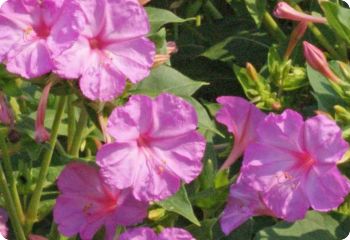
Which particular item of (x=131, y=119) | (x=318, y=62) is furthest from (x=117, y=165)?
(x=318, y=62)

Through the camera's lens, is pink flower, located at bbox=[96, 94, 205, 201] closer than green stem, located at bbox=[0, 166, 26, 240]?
Yes

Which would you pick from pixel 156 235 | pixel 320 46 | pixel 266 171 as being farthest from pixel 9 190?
pixel 320 46

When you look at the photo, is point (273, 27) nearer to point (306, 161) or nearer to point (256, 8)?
point (256, 8)

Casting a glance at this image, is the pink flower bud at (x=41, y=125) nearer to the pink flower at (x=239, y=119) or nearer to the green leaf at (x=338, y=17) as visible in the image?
the pink flower at (x=239, y=119)

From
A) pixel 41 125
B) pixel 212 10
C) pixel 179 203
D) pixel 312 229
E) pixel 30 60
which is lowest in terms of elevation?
pixel 212 10

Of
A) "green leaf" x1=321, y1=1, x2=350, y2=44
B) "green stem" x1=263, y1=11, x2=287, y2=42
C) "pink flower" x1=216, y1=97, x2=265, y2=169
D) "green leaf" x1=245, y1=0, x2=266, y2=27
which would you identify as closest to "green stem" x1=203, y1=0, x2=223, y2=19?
"green stem" x1=263, y1=11, x2=287, y2=42

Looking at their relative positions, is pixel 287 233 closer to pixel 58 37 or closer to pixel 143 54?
pixel 143 54

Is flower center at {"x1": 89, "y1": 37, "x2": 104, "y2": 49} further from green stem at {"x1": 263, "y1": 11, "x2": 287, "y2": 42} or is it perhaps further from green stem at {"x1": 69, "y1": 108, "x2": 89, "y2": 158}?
green stem at {"x1": 263, "y1": 11, "x2": 287, "y2": 42}
